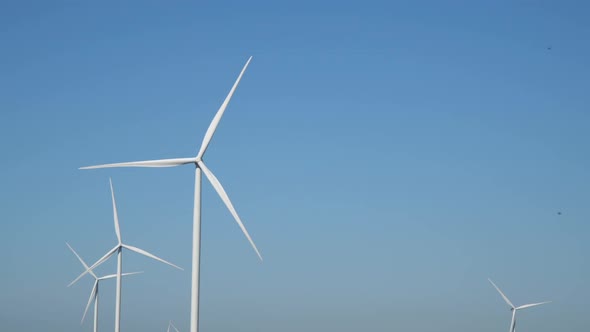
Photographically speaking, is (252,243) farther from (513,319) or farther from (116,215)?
(513,319)

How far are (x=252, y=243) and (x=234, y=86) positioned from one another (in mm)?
12557

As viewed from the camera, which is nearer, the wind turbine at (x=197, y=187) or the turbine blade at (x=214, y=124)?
the wind turbine at (x=197, y=187)

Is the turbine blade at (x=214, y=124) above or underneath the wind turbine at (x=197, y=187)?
above

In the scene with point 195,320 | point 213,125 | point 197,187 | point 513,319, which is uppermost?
point 513,319

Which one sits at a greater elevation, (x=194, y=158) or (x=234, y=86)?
(x=234, y=86)

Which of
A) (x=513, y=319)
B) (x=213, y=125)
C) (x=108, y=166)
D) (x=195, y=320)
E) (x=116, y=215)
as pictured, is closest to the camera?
(x=195, y=320)

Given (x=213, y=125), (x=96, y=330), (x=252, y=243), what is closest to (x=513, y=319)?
(x=96, y=330)

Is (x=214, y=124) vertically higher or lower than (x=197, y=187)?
higher

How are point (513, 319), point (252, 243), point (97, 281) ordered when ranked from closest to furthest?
point (252, 243), point (97, 281), point (513, 319)

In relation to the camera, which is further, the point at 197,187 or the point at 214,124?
the point at 214,124

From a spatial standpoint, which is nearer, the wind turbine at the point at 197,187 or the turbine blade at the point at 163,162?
the wind turbine at the point at 197,187

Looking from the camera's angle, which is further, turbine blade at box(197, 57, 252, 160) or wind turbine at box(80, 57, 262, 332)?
turbine blade at box(197, 57, 252, 160)

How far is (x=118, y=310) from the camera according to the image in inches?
3403

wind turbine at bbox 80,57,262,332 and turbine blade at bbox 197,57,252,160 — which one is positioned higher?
turbine blade at bbox 197,57,252,160
